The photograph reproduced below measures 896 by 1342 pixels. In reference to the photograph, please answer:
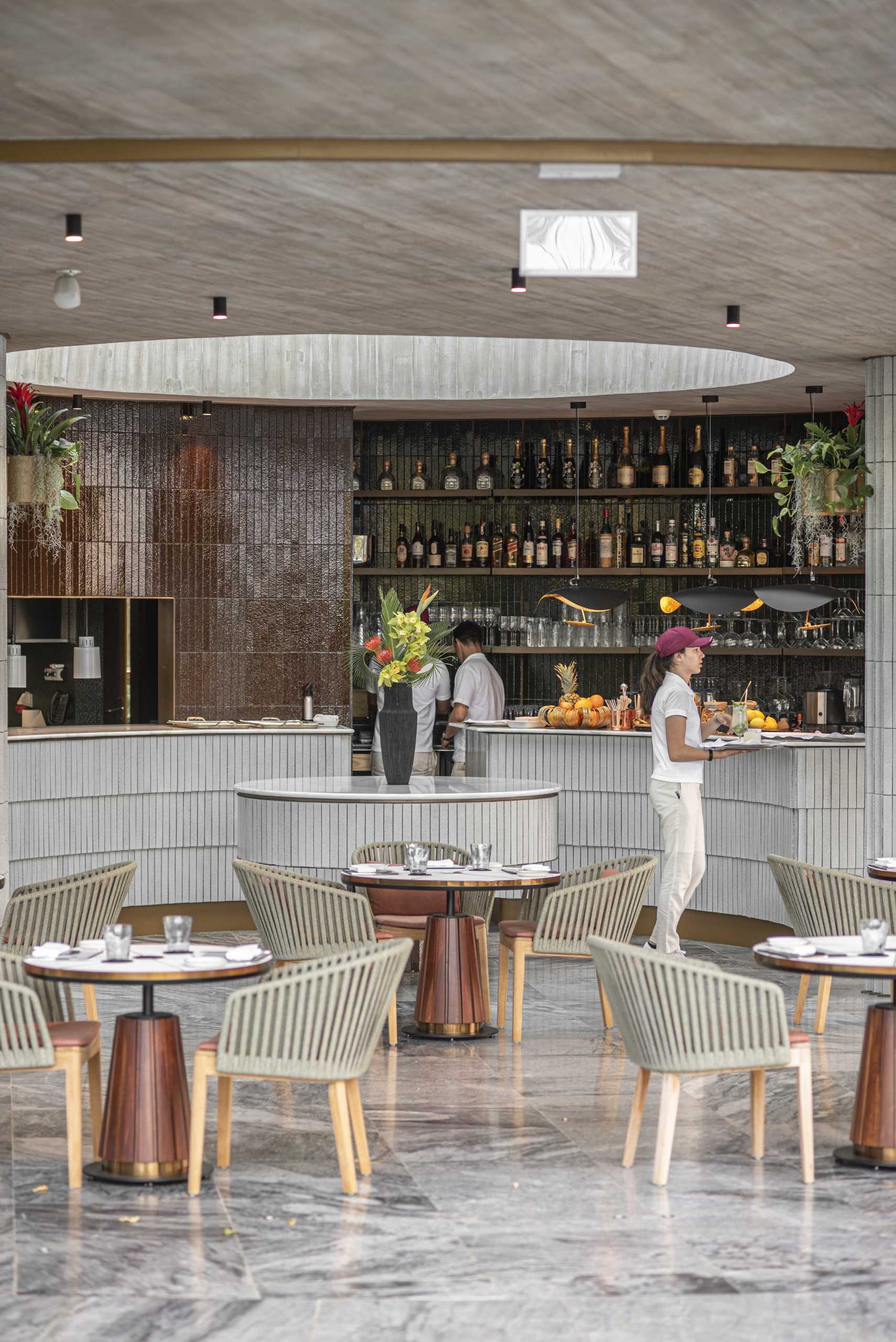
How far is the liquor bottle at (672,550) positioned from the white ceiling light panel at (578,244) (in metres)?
6.98

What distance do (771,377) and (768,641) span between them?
8.32 ft

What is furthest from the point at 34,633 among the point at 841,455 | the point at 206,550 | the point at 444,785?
the point at 841,455

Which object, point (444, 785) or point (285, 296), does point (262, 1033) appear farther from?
point (444, 785)

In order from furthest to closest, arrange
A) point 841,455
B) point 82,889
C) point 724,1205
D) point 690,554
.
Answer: point 690,554 → point 841,455 → point 82,889 → point 724,1205

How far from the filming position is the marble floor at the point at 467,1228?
14.7 feet

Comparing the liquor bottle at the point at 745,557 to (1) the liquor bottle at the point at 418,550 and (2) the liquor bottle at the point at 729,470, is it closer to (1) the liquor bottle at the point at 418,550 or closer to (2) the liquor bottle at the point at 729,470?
(2) the liquor bottle at the point at 729,470

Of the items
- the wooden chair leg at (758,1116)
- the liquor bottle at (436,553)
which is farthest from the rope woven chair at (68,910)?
the liquor bottle at (436,553)

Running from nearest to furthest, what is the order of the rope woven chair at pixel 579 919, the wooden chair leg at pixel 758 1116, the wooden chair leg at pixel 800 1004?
the wooden chair leg at pixel 758 1116 → the rope woven chair at pixel 579 919 → the wooden chair leg at pixel 800 1004

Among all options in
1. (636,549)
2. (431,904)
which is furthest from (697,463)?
(431,904)

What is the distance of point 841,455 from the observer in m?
9.56

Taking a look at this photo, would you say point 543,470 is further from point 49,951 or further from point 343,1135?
point 343,1135

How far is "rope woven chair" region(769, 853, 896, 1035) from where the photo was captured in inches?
289

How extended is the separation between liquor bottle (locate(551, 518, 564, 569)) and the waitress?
139 inches

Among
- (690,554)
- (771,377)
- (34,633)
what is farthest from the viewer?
(690,554)
